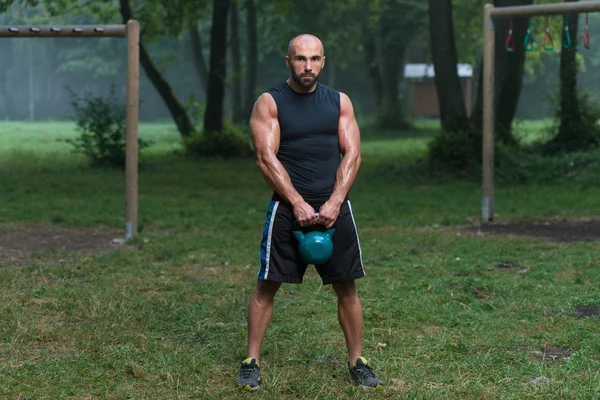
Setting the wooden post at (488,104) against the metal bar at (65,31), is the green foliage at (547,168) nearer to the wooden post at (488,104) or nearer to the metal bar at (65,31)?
the wooden post at (488,104)

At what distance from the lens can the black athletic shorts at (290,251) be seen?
17.0 feet

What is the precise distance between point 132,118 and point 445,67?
8550mm

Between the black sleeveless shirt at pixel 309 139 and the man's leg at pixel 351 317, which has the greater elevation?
the black sleeveless shirt at pixel 309 139

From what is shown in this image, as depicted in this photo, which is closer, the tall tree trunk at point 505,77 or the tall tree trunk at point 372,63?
the tall tree trunk at point 505,77

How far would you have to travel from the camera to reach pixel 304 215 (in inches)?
198

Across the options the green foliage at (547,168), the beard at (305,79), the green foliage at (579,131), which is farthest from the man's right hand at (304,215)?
the green foliage at (579,131)

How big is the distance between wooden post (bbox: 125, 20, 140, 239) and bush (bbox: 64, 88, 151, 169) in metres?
8.14

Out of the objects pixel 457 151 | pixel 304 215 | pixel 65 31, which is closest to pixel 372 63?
pixel 457 151

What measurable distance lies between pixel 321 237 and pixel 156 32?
19.4m

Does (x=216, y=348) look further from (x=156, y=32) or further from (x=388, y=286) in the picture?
(x=156, y=32)

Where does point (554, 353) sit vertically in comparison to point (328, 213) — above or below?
below

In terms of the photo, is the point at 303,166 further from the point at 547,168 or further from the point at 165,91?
the point at 165,91

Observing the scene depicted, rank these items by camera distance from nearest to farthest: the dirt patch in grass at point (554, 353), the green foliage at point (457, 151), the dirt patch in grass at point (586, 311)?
the dirt patch in grass at point (554, 353)
the dirt patch in grass at point (586, 311)
the green foliage at point (457, 151)

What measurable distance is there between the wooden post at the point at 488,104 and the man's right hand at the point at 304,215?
7090 millimetres
